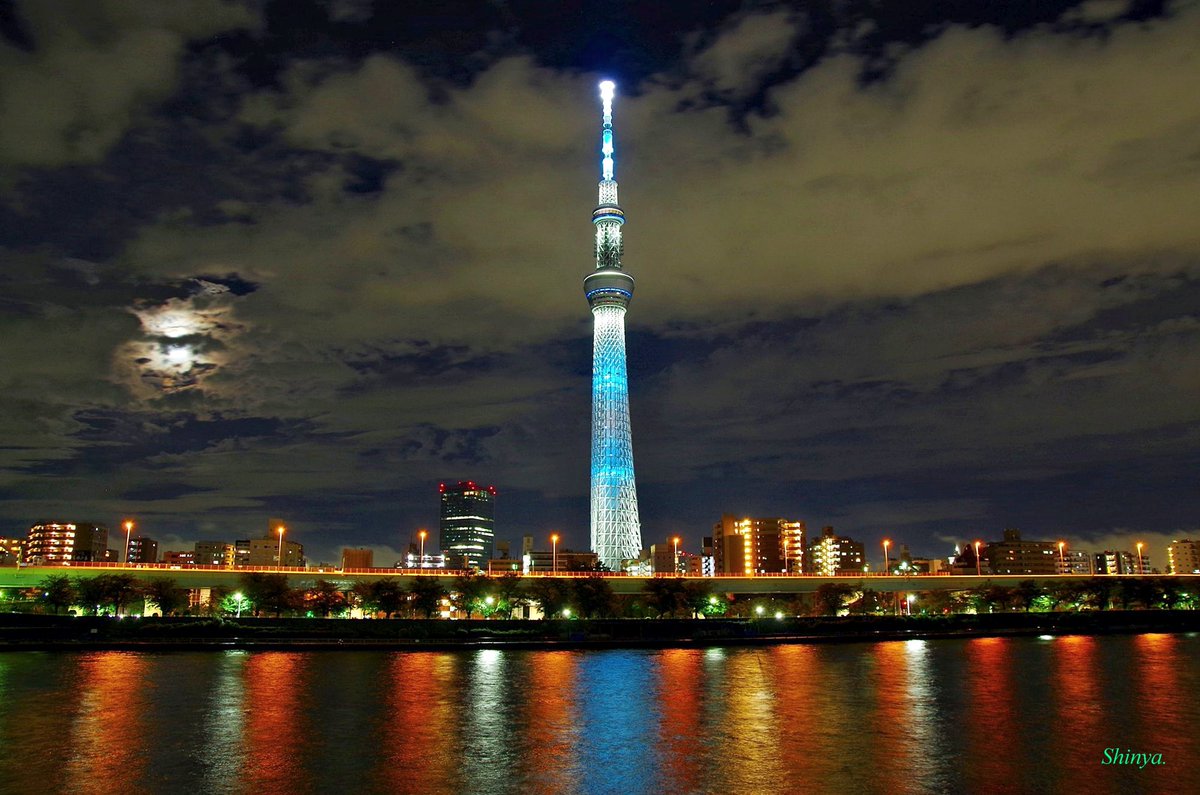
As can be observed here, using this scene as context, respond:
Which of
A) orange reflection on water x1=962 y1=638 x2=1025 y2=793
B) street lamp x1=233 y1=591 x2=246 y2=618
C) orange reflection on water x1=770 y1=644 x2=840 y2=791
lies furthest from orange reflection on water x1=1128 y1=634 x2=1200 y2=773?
street lamp x1=233 y1=591 x2=246 y2=618

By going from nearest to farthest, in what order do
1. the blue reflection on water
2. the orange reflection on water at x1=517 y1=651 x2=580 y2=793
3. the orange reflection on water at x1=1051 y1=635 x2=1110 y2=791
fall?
1. the blue reflection on water
2. the orange reflection on water at x1=517 y1=651 x2=580 y2=793
3. the orange reflection on water at x1=1051 y1=635 x2=1110 y2=791

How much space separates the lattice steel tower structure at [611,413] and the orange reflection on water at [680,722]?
12045 centimetres

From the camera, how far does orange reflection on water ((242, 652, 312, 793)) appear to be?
93.3 ft

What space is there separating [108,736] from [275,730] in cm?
600

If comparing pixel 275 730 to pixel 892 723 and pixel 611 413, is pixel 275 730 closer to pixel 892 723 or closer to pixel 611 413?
pixel 892 723

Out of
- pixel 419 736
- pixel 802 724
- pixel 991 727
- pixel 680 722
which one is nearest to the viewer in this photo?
pixel 419 736

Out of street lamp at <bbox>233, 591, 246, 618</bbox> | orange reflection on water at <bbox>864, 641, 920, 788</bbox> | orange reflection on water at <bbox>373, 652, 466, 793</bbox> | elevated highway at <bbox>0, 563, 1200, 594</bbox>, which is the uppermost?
elevated highway at <bbox>0, 563, 1200, 594</bbox>

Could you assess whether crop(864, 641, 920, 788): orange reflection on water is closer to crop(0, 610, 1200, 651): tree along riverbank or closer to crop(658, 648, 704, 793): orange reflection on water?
crop(658, 648, 704, 793): orange reflection on water

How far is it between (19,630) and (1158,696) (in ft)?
292

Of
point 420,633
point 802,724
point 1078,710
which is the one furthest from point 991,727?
point 420,633

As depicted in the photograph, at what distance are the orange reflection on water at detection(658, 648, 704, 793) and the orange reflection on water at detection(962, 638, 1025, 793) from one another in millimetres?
8531

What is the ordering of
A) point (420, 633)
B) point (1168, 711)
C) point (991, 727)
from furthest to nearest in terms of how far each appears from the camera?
point (420, 633)
point (1168, 711)
point (991, 727)

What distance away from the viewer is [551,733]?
37.2m

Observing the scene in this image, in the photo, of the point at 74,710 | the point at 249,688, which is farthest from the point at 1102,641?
the point at 74,710
